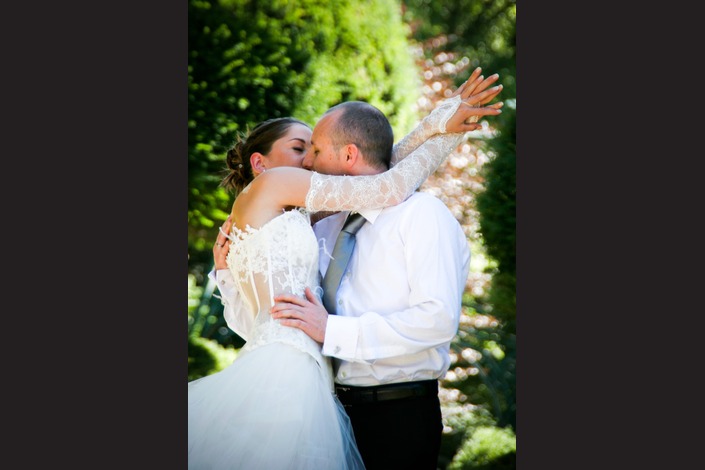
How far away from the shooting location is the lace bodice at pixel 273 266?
9.00 ft

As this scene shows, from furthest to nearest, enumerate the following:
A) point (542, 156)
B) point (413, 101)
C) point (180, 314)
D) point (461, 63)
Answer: point (461, 63)
point (413, 101)
point (542, 156)
point (180, 314)

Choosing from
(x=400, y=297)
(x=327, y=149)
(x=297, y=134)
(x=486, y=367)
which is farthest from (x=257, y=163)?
(x=486, y=367)

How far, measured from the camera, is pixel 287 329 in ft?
8.85

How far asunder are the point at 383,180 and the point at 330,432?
0.91 meters

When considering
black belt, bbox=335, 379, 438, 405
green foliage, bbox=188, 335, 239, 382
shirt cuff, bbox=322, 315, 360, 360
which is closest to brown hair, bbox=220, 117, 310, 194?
shirt cuff, bbox=322, 315, 360, 360

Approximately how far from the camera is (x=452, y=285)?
8.73 ft

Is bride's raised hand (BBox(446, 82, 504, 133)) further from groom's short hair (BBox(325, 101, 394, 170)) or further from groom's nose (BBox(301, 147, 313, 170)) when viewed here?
groom's nose (BBox(301, 147, 313, 170))

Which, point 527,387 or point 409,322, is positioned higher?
point 409,322

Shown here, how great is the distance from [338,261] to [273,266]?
0.24 metres

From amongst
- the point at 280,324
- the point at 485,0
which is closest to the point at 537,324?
the point at 280,324

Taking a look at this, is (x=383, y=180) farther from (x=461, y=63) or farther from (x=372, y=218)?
(x=461, y=63)

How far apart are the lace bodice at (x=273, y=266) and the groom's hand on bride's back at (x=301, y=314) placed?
0.03 meters

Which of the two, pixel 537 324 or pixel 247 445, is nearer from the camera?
pixel 247 445

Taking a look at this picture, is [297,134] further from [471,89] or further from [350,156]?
[471,89]
